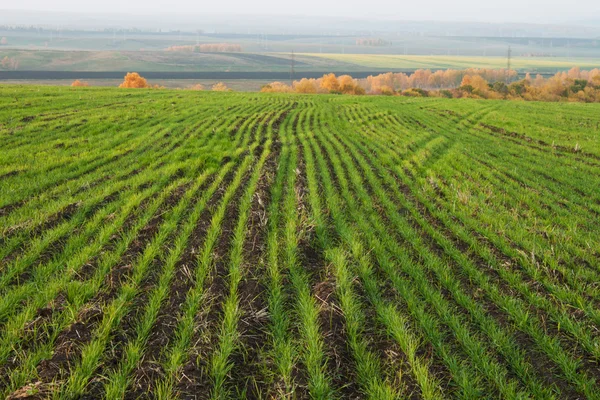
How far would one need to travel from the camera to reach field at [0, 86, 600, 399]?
4051 millimetres

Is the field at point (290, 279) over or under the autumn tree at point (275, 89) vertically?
under

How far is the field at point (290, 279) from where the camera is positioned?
4051 mm

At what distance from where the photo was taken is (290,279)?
20.0ft

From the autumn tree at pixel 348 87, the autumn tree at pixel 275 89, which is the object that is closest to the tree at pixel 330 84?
the autumn tree at pixel 348 87

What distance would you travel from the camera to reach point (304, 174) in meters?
12.8

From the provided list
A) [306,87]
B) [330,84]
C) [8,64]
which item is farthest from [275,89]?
[8,64]

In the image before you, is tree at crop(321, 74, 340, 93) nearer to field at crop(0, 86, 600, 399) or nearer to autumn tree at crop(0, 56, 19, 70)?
field at crop(0, 86, 600, 399)

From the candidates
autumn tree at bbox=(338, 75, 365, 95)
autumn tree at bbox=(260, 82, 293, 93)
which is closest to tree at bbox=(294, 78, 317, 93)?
autumn tree at bbox=(260, 82, 293, 93)

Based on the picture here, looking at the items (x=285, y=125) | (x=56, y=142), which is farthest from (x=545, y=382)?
(x=285, y=125)

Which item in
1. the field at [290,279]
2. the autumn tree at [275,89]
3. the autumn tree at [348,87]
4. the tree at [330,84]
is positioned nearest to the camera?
the field at [290,279]

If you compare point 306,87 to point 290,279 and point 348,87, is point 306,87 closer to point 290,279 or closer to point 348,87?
point 348,87

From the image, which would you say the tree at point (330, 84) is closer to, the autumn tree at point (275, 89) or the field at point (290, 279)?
the autumn tree at point (275, 89)

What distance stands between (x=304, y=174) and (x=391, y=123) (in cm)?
1591

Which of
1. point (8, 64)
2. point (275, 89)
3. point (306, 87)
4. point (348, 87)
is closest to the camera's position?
point (275, 89)
